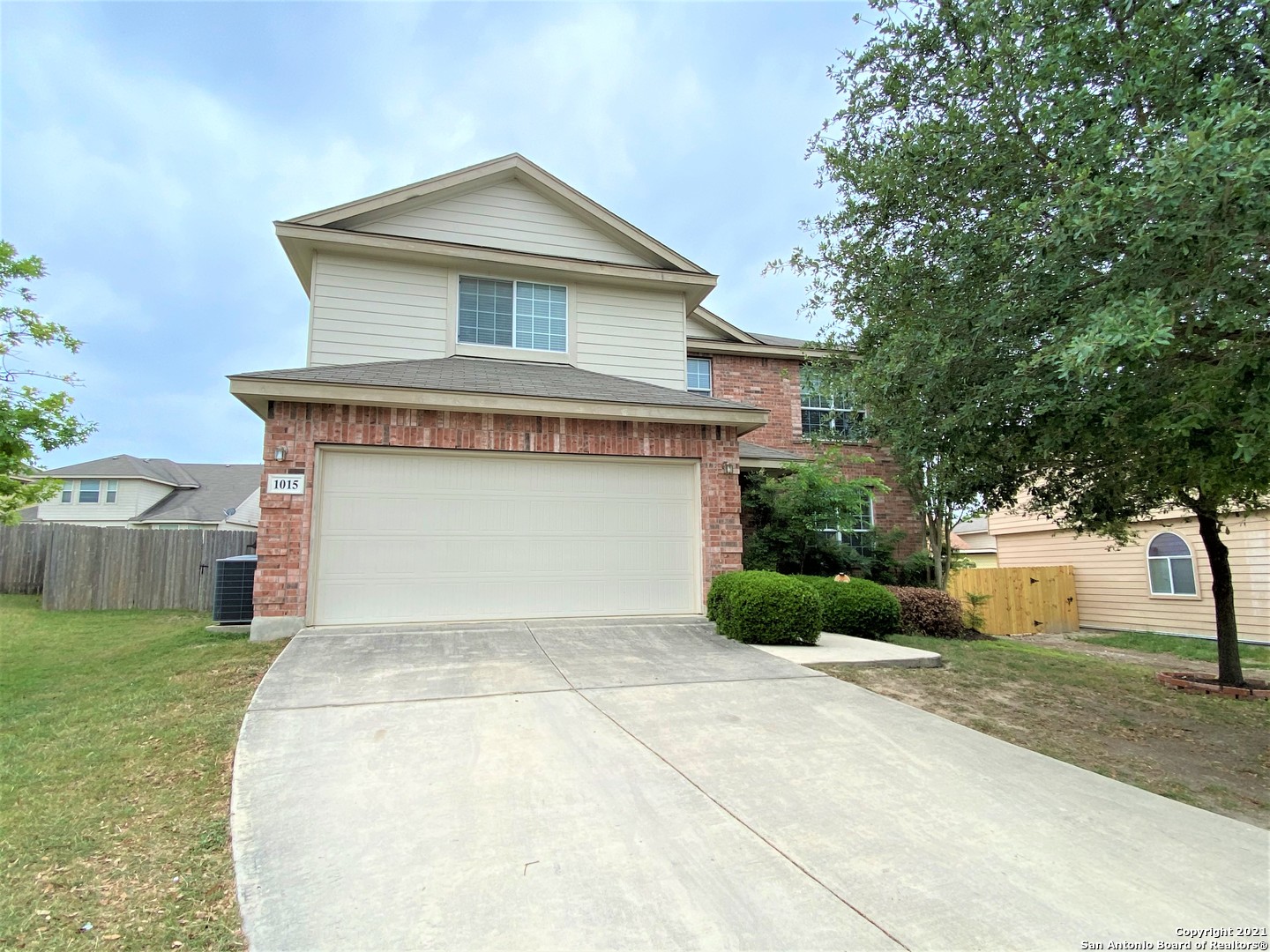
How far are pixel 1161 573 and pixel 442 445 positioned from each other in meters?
17.3

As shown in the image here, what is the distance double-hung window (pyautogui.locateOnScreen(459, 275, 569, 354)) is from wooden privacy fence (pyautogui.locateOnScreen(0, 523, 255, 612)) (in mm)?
7187

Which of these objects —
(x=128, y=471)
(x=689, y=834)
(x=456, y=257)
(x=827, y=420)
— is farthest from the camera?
(x=128, y=471)

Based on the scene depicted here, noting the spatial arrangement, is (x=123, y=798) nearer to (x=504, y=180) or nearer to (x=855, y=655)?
(x=855, y=655)

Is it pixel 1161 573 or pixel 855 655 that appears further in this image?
pixel 1161 573

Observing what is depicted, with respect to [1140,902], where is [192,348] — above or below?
above

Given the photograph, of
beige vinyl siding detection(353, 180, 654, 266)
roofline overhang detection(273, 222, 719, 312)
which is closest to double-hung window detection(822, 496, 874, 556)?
roofline overhang detection(273, 222, 719, 312)

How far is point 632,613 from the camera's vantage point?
942 centimetres

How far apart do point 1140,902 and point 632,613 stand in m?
7.06

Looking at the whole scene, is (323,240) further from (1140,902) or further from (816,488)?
(1140,902)

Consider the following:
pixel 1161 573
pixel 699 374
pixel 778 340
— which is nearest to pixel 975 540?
pixel 1161 573

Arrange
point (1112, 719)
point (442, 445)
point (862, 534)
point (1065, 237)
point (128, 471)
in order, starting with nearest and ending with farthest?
point (1065, 237)
point (1112, 719)
point (442, 445)
point (862, 534)
point (128, 471)

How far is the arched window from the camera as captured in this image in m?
15.4

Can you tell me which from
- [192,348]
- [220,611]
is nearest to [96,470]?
[192,348]

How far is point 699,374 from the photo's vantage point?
14.6m
